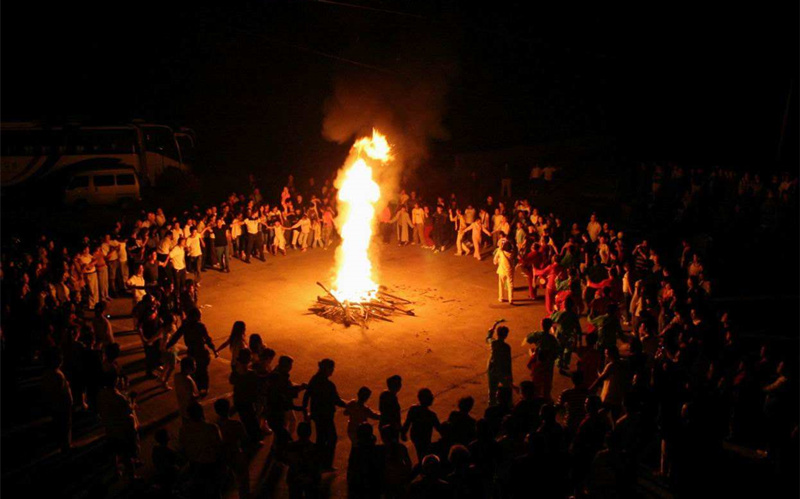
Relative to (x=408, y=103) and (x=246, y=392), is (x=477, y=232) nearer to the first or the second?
(x=246, y=392)

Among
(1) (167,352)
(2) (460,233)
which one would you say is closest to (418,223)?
(2) (460,233)

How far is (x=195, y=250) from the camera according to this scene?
1652 cm

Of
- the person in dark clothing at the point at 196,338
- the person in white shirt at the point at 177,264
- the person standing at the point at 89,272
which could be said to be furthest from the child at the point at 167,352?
the person standing at the point at 89,272

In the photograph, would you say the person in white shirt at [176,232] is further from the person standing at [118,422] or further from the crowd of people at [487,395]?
the person standing at [118,422]

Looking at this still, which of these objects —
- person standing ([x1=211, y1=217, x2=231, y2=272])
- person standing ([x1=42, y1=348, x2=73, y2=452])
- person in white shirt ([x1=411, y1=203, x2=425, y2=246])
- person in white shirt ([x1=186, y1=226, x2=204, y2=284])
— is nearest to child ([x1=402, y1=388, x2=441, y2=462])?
person standing ([x1=42, y1=348, x2=73, y2=452])

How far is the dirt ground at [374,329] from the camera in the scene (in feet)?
34.1

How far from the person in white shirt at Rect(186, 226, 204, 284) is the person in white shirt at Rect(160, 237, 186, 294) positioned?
3.69 feet

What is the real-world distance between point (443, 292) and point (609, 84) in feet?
68.8

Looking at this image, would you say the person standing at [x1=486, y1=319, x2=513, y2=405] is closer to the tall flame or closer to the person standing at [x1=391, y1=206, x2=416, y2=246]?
the tall flame

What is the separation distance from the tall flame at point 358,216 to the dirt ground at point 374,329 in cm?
54

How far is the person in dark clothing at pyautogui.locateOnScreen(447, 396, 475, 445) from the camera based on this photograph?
277 inches

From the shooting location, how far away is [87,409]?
983cm

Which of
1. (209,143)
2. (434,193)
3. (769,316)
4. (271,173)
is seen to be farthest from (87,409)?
(209,143)

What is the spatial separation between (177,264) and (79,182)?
13027 millimetres
